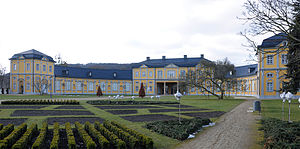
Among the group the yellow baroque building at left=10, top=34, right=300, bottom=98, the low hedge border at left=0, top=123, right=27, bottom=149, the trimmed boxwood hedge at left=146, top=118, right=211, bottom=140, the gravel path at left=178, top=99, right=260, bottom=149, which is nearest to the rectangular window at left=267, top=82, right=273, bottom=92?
the yellow baroque building at left=10, top=34, right=300, bottom=98

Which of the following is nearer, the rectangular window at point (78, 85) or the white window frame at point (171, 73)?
the rectangular window at point (78, 85)

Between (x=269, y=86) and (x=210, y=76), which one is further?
(x=269, y=86)

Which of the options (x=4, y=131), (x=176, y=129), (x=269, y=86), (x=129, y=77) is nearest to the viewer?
(x=4, y=131)

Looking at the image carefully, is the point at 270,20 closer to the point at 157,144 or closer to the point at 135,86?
the point at 157,144

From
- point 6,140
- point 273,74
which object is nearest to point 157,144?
point 6,140

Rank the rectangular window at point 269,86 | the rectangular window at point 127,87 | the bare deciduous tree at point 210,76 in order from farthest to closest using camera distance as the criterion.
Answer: the rectangular window at point 127,87
the rectangular window at point 269,86
the bare deciduous tree at point 210,76

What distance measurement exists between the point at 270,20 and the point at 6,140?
9.64 m

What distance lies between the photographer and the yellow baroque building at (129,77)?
37125mm

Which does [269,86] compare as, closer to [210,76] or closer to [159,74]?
[210,76]

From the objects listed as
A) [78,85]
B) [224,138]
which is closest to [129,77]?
[78,85]

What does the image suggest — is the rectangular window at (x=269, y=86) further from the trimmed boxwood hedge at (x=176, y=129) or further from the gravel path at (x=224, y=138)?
the trimmed boxwood hedge at (x=176, y=129)

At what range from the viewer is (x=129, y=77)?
61906mm

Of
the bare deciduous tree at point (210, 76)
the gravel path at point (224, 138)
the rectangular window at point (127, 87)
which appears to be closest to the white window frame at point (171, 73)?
the rectangular window at point (127, 87)

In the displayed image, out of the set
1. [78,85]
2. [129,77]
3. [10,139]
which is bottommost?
[10,139]
